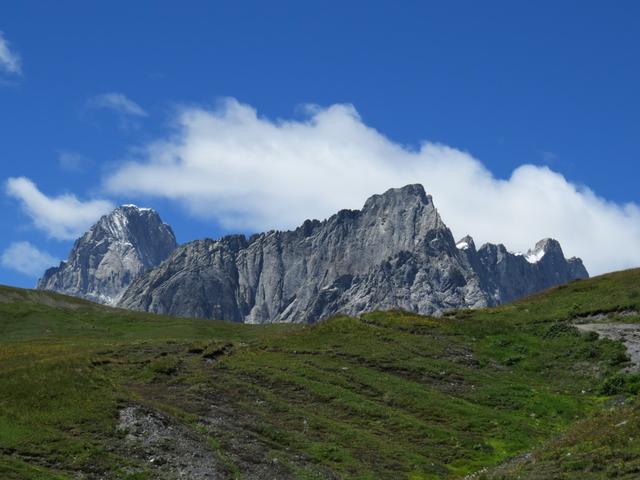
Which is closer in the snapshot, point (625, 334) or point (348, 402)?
point (348, 402)

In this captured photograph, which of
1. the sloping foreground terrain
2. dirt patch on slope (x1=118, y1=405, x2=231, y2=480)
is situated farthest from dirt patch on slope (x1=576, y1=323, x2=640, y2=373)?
dirt patch on slope (x1=118, y1=405, x2=231, y2=480)

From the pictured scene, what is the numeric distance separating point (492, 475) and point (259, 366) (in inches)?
1310

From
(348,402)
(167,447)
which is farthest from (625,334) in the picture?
(167,447)

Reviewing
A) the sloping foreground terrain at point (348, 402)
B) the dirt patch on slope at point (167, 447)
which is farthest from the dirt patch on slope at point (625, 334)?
the dirt patch on slope at point (167, 447)

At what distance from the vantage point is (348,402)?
2315 inches

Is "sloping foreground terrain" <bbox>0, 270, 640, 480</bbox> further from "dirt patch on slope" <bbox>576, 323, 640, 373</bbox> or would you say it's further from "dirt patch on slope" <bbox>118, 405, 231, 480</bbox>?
"dirt patch on slope" <bbox>576, 323, 640, 373</bbox>

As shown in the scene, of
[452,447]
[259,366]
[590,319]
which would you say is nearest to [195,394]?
[259,366]

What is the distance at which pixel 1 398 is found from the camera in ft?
167

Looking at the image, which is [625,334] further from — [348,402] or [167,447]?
[167,447]

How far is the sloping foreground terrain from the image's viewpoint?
43.6 meters

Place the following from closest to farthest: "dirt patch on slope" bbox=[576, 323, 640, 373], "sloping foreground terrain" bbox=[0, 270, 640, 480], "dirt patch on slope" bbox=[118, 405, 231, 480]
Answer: "sloping foreground terrain" bbox=[0, 270, 640, 480] < "dirt patch on slope" bbox=[118, 405, 231, 480] < "dirt patch on slope" bbox=[576, 323, 640, 373]

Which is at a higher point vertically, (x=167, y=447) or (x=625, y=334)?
(x=625, y=334)

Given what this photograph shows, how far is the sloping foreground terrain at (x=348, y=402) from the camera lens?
143 ft

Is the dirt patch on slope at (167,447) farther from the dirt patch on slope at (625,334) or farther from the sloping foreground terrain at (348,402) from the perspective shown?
the dirt patch on slope at (625,334)
